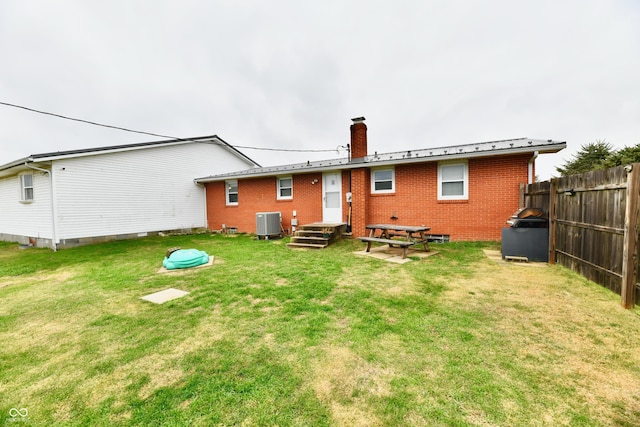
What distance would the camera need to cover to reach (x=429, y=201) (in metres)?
8.98

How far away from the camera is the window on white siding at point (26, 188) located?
1101 centimetres

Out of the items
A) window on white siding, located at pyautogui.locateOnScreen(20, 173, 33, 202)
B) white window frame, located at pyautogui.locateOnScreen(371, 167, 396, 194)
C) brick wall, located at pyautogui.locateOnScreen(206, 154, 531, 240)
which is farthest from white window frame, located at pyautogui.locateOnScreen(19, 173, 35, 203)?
white window frame, located at pyautogui.locateOnScreen(371, 167, 396, 194)

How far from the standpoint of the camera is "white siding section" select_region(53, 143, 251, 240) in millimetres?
10344

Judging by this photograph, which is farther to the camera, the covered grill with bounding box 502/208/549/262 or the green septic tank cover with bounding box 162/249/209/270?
the green septic tank cover with bounding box 162/249/209/270

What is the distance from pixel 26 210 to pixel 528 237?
61.2 ft

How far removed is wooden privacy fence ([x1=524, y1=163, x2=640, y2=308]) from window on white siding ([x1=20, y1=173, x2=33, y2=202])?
18077 mm

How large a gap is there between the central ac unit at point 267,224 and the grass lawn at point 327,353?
590 cm

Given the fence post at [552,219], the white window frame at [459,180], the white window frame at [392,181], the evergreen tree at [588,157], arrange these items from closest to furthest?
1. the fence post at [552,219]
2. the white window frame at [459,180]
3. the white window frame at [392,181]
4. the evergreen tree at [588,157]

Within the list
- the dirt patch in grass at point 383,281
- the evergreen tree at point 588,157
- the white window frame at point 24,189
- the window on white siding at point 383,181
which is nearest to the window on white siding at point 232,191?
the window on white siding at point 383,181

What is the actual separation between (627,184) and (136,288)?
317 inches

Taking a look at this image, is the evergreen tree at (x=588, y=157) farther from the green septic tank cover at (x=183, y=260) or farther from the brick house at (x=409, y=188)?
the green septic tank cover at (x=183, y=260)

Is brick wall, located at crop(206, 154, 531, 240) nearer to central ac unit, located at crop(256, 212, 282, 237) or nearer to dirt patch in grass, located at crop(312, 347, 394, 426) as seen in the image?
central ac unit, located at crop(256, 212, 282, 237)

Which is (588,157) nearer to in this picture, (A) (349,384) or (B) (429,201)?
(B) (429,201)
